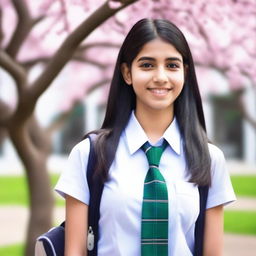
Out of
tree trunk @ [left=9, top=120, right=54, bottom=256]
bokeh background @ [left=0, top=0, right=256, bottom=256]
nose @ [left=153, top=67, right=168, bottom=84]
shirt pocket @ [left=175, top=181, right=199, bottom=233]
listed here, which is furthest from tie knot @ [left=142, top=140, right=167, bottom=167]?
tree trunk @ [left=9, top=120, right=54, bottom=256]

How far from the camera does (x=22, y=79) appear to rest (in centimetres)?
746

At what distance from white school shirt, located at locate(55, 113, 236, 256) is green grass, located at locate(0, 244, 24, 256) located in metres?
7.80

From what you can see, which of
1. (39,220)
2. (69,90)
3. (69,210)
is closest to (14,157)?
(69,90)

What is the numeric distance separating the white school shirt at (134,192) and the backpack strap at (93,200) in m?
0.01

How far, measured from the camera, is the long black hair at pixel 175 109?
2.64 m

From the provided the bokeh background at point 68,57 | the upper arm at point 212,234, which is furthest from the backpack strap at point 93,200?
the bokeh background at point 68,57

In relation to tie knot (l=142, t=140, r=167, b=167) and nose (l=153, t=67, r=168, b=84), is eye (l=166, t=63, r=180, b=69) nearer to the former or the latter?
nose (l=153, t=67, r=168, b=84)

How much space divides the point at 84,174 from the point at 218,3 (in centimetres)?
480

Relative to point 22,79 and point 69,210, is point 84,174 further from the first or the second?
point 22,79

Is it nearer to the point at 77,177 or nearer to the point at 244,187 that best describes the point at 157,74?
the point at 77,177

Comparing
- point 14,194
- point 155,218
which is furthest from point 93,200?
point 14,194

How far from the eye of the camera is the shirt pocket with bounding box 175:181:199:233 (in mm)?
2590

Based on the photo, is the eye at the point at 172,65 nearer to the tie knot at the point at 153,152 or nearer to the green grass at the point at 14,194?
the tie knot at the point at 153,152

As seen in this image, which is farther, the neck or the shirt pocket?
the neck
